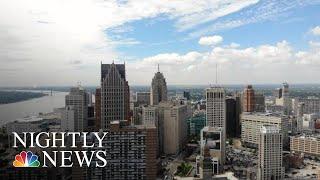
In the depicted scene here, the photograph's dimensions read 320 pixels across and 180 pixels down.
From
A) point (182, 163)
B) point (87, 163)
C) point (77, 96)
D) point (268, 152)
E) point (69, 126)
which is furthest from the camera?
point (77, 96)

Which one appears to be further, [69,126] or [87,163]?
[69,126]

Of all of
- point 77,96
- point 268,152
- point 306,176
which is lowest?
point 306,176

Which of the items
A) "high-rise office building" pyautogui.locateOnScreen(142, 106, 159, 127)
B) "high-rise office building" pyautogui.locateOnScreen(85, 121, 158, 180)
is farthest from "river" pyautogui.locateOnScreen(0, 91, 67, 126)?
"high-rise office building" pyautogui.locateOnScreen(85, 121, 158, 180)

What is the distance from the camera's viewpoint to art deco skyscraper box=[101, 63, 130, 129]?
9.89 meters

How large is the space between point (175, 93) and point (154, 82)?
7.59 feet

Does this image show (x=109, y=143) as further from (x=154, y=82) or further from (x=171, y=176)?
(x=154, y=82)

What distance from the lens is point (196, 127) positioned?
15531mm

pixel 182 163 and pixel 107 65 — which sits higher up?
pixel 107 65

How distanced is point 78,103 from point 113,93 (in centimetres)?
430

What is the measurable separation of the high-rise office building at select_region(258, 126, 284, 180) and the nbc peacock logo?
4.89 meters

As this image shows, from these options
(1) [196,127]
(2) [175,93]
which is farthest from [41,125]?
(2) [175,93]

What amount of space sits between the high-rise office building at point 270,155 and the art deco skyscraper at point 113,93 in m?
3.06

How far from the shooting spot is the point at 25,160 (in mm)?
6844

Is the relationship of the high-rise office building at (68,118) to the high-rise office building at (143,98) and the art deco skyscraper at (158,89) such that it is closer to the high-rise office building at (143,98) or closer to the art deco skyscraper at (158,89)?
the art deco skyscraper at (158,89)
